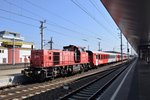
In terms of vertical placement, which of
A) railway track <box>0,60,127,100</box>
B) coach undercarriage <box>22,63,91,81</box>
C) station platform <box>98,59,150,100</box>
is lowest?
railway track <box>0,60,127,100</box>

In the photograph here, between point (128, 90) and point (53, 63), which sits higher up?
point (53, 63)

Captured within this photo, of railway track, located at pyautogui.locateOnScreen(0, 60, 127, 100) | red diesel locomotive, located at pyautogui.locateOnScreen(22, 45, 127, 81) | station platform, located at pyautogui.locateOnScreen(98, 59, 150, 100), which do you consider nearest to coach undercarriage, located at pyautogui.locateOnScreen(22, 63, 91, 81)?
red diesel locomotive, located at pyautogui.locateOnScreen(22, 45, 127, 81)

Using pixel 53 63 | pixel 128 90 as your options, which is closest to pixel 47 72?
pixel 53 63

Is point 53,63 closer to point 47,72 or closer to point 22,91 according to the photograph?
point 47,72

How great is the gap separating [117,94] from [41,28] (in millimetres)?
36648

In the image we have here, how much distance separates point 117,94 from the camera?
588 inches

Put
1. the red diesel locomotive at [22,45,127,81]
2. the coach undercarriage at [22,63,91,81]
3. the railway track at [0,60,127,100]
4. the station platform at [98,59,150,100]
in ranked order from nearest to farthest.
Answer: the station platform at [98,59,150,100], the railway track at [0,60,127,100], the coach undercarriage at [22,63,91,81], the red diesel locomotive at [22,45,127,81]

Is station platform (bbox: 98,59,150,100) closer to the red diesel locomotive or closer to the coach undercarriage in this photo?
the coach undercarriage

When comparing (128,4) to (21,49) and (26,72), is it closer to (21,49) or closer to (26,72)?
(26,72)

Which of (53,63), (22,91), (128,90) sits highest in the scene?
(53,63)

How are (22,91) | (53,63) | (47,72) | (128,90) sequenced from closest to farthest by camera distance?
(128,90)
(22,91)
(47,72)
(53,63)

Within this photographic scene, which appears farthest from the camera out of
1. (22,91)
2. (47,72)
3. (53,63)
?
(53,63)

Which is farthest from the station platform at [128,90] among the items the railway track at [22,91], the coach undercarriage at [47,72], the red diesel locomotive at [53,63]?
the red diesel locomotive at [53,63]

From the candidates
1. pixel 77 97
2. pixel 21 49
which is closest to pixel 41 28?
pixel 21 49
